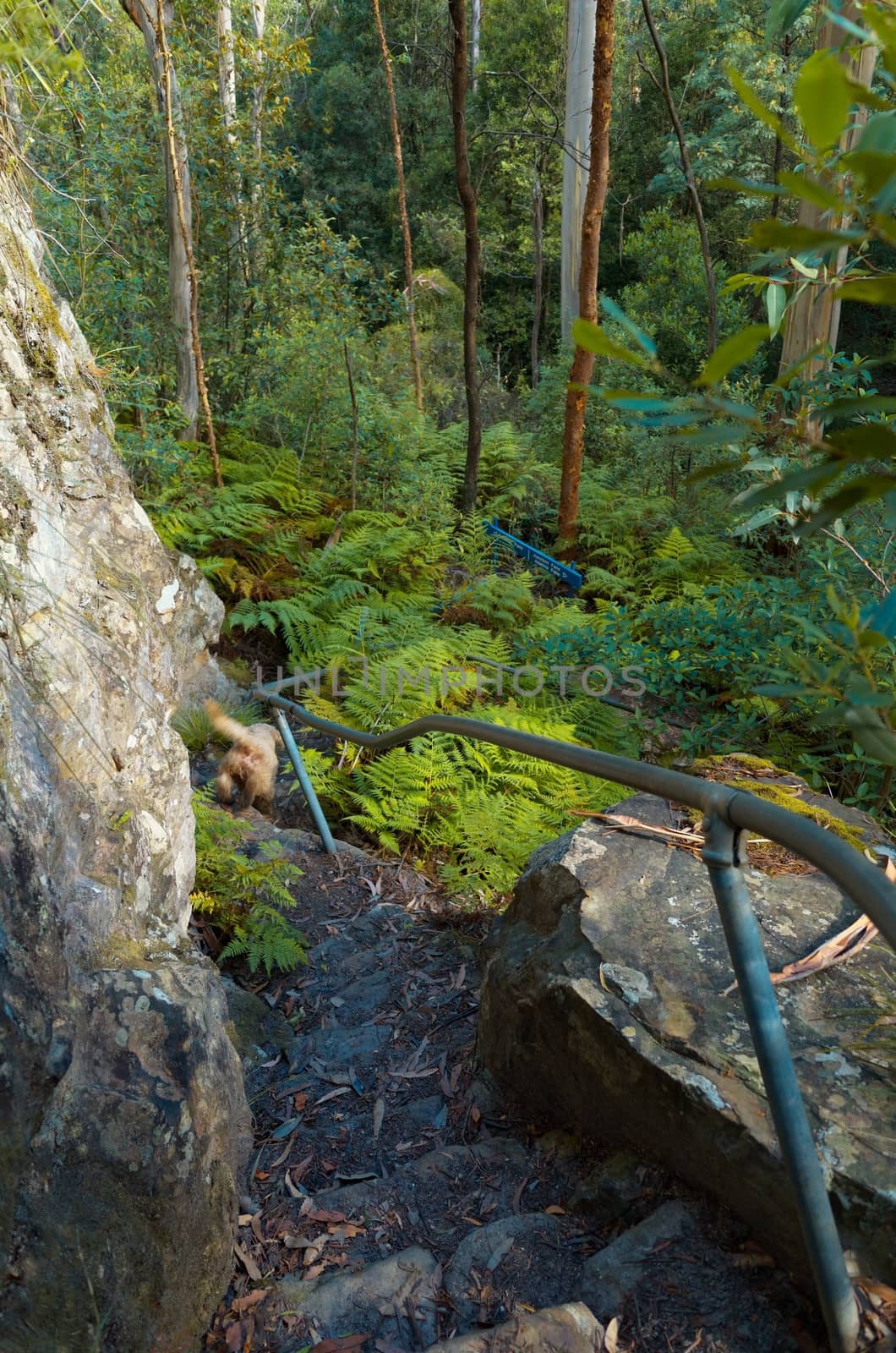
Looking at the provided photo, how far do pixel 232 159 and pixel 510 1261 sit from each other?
12557 millimetres

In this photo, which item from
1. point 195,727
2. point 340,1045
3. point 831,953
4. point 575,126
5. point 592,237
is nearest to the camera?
point 831,953

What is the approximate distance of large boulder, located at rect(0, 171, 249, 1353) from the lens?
1768mm

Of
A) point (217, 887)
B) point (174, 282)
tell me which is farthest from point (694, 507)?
point (217, 887)

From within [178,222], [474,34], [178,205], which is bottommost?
[178,222]

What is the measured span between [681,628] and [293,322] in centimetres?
755

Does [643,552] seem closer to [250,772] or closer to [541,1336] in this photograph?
[250,772]

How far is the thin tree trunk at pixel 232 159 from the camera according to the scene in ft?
37.7

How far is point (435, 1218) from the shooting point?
7.13 feet

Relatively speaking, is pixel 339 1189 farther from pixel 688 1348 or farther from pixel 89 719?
pixel 89 719

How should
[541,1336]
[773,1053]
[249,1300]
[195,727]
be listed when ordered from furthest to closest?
[195,727] < [249,1300] < [541,1336] < [773,1053]

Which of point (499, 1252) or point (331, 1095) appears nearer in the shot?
point (499, 1252)

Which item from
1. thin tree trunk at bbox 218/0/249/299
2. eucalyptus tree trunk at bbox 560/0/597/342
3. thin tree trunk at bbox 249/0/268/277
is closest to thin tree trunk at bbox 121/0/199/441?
thin tree trunk at bbox 218/0/249/299

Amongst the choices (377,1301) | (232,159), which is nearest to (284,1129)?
(377,1301)

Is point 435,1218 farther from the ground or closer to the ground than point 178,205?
closer to the ground
